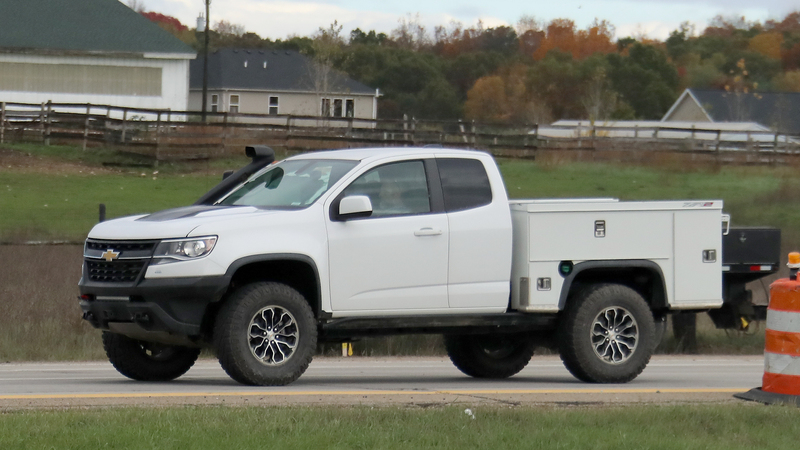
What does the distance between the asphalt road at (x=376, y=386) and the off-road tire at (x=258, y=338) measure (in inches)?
6.9

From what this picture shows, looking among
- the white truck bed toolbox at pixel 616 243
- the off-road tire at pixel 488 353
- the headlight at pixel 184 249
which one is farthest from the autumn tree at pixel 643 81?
the headlight at pixel 184 249

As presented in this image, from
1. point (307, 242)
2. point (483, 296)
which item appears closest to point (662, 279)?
point (483, 296)

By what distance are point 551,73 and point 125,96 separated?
55591 millimetres

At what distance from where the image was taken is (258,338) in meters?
10.2

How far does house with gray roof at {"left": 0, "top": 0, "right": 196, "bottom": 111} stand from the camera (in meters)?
50.9

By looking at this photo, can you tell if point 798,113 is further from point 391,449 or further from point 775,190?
point 391,449

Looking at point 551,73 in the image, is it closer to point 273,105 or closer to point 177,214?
point 273,105

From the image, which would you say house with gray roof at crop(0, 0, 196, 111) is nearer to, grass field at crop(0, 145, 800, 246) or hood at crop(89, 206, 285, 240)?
grass field at crop(0, 145, 800, 246)

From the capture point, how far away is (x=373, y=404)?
30.0 feet

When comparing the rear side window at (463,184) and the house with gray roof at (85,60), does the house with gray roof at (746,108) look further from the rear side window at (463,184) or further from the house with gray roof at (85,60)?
the rear side window at (463,184)

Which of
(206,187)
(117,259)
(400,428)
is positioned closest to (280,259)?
(117,259)

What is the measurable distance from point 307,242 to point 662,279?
11.7 feet

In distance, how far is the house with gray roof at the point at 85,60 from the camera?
50875mm

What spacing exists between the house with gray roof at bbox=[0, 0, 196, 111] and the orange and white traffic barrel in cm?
4423
